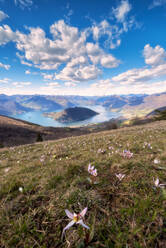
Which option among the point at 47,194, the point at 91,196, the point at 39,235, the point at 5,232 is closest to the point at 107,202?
the point at 91,196

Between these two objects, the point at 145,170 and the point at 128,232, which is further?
the point at 145,170

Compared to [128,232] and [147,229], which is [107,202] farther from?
[147,229]

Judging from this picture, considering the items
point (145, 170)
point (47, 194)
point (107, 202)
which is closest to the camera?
point (107, 202)

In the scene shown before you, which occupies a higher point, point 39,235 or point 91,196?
point 91,196

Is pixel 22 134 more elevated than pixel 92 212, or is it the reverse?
pixel 92 212

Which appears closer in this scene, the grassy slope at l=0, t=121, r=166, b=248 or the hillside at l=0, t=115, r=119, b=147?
the grassy slope at l=0, t=121, r=166, b=248

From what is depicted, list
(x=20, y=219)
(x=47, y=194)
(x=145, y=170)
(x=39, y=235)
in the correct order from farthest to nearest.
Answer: (x=145, y=170) → (x=47, y=194) → (x=20, y=219) → (x=39, y=235)

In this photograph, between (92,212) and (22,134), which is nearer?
(92,212)

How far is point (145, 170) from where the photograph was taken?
96.4 inches

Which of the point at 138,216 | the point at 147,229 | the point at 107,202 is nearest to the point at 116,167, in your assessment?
the point at 107,202

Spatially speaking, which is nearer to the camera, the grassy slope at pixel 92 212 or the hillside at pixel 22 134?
the grassy slope at pixel 92 212

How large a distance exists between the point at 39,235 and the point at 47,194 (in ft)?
2.44

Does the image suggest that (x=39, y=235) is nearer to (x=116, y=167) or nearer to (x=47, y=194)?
(x=47, y=194)

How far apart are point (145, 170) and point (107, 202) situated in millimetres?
1356
